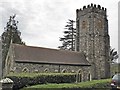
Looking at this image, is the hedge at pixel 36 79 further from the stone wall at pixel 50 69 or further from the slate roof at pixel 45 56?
the slate roof at pixel 45 56

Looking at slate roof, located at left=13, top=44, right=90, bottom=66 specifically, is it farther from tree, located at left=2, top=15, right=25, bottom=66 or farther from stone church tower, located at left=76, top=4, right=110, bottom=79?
tree, located at left=2, top=15, right=25, bottom=66

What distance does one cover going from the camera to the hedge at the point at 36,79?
2705cm

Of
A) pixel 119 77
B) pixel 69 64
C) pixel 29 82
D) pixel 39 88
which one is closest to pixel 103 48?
pixel 69 64

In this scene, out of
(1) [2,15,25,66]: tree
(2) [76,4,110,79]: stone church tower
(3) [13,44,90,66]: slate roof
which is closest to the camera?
(3) [13,44,90,66]: slate roof

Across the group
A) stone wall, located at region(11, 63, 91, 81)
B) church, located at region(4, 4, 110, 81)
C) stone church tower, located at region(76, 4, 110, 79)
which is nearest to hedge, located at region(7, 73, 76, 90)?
stone wall, located at region(11, 63, 91, 81)

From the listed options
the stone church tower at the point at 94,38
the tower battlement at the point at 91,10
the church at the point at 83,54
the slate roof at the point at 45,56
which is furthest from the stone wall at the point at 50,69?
the tower battlement at the point at 91,10

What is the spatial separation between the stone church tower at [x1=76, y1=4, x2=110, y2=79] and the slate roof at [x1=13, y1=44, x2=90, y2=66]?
186 centimetres

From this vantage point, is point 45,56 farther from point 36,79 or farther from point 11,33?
point 11,33

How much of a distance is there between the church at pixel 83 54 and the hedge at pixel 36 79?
5.15m

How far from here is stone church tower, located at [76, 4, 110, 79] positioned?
4381 centimetres

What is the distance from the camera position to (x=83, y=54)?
44.6 meters

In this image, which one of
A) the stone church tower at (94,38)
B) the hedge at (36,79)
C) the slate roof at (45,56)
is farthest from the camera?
the stone church tower at (94,38)

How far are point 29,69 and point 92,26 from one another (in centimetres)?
1538

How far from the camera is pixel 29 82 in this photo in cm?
2805
